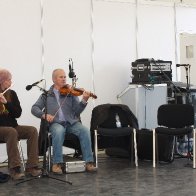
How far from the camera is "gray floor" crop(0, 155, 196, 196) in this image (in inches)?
156

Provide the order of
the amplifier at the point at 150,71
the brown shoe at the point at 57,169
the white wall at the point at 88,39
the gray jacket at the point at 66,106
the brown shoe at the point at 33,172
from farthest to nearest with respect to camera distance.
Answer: the amplifier at the point at 150,71, the white wall at the point at 88,39, the gray jacket at the point at 66,106, the brown shoe at the point at 57,169, the brown shoe at the point at 33,172

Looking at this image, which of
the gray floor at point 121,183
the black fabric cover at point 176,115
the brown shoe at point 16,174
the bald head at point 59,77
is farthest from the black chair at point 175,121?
the brown shoe at point 16,174

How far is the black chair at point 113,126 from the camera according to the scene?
17.8 ft

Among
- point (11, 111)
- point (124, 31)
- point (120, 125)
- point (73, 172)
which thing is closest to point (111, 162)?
point (120, 125)

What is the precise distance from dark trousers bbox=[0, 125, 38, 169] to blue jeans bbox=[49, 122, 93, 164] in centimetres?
24

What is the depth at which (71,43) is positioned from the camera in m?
6.54

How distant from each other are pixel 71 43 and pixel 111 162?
205 centimetres

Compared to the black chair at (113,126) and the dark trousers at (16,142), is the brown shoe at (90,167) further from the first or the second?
the dark trousers at (16,142)

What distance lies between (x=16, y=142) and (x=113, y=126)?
1562 mm

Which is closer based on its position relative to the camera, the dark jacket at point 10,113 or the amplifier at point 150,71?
the dark jacket at point 10,113

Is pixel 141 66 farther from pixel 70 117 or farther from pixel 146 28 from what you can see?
pixel 70 117

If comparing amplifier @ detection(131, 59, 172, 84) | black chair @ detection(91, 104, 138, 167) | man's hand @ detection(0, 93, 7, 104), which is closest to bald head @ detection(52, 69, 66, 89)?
black chair @ detection(91, 104, 138, 167)

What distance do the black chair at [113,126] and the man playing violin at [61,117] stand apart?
0.27 metres

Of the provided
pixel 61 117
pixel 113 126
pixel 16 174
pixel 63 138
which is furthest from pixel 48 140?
pixel 113 126
